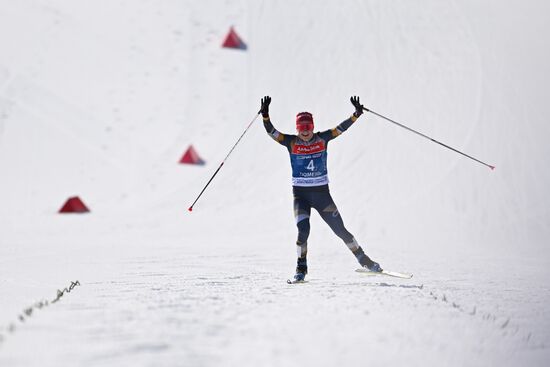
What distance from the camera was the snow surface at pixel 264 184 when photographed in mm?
4074

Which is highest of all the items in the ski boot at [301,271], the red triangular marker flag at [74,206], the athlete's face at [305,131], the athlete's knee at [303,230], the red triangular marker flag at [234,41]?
the red triangular marker flag at [234,41]

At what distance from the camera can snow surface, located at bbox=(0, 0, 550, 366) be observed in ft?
13.4

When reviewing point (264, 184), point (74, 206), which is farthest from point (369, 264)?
point (74, 206)

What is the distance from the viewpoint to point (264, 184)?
13016 millimetres

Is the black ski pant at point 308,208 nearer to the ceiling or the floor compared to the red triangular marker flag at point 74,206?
nearer to the floor

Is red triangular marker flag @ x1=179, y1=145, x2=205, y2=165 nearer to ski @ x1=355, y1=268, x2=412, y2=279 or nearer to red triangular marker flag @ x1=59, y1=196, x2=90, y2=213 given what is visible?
red triangular marker flag @ x1=59, y1=196, x2=90, y2=213

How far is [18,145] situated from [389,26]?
9956 millimetres

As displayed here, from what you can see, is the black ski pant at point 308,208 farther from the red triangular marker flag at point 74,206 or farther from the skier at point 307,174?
the red triangular marker flag at point 74,206

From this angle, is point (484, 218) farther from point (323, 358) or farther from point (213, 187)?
point (323, 358)

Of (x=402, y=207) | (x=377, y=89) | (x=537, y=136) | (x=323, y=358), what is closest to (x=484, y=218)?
Answer: (x=402, y=207)

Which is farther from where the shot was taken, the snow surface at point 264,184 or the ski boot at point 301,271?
the ski boot at point 301,271

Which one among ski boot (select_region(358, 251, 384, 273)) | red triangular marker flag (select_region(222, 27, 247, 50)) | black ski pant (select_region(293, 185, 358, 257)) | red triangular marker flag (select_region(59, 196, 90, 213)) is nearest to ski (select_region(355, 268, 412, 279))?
ski boot (select_region(358, 251, 384, 273))

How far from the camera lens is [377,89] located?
14.3 metres

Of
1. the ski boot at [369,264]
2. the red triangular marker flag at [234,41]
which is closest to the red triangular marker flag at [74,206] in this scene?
the red triangular marker flag at [234,41]
